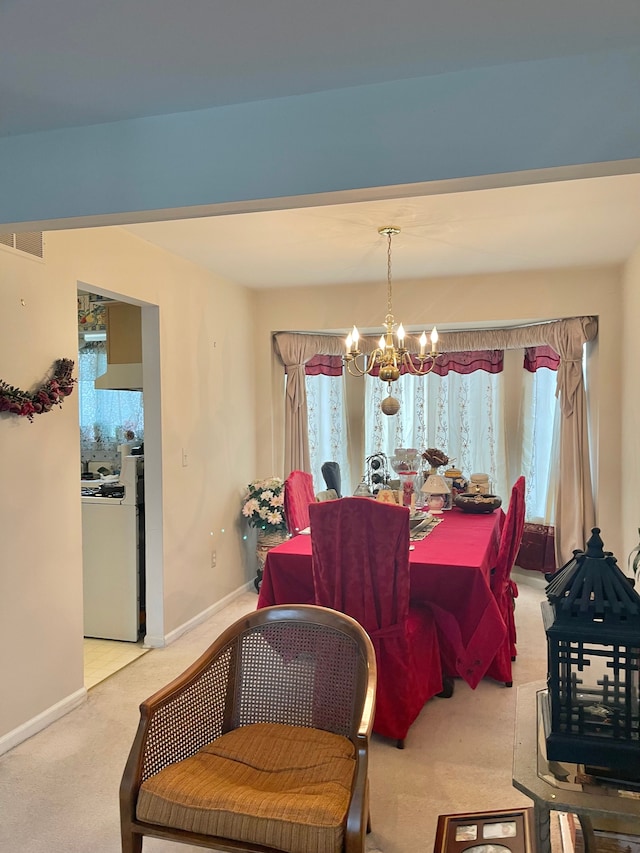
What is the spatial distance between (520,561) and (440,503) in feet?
4.45

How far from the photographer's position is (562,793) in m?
1.30

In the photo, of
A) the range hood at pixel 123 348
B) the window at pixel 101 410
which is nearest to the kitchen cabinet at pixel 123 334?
the range hood at pixel 123 348

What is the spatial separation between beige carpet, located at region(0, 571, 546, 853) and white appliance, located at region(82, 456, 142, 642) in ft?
1.93

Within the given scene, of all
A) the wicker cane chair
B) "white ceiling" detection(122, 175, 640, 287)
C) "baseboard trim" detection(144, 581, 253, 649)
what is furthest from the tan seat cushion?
"white ceiling" detection(122, 175, 640, 287)

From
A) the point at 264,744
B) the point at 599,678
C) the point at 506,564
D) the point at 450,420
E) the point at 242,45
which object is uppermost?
the point at 242,45

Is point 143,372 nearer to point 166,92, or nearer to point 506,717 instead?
point 166,92

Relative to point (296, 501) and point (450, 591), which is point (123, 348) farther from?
point (450, 591)

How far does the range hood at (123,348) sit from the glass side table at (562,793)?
11.2 ft

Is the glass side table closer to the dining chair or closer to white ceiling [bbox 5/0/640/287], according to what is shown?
white ceiling [bbox 5/0/640/287]

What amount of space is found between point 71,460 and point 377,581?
159 centimetres

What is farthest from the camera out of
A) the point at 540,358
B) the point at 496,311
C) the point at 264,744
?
the point at 540,358

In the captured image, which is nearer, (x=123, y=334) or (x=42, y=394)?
(x=42, y=394)

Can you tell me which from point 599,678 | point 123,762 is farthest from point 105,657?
point 599,678

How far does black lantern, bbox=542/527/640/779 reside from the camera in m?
1.33
